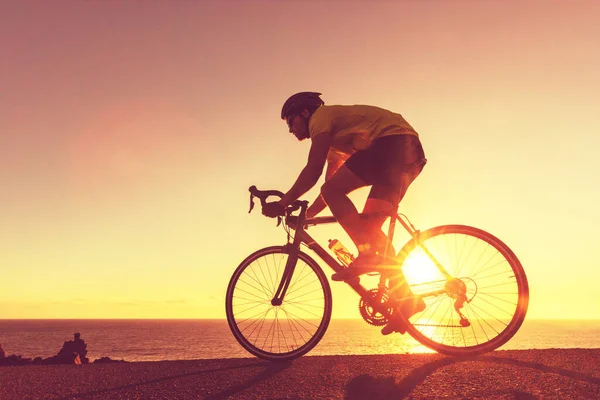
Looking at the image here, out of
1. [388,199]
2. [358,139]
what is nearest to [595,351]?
[388,199]

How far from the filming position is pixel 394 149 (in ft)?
15.2

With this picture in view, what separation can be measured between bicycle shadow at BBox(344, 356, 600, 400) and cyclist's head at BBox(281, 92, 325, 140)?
8.82ft

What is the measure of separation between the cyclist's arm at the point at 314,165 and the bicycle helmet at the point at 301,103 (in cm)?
57

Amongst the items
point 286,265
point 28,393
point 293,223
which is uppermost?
point 293,223

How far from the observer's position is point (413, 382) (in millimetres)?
3607

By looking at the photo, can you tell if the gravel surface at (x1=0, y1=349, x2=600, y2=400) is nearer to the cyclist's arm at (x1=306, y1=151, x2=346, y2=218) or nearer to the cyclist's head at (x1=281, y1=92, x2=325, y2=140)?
the cyclist's arm at (x1=306, y1=151, x2=346, y2=218)

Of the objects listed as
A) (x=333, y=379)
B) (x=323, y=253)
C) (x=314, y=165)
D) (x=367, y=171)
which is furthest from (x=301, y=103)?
(x=333, y=379)

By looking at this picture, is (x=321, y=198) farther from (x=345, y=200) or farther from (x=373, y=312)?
(x=373, y=312)

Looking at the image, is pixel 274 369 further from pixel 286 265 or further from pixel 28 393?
pixel 28 393

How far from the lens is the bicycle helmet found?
16.4 feet

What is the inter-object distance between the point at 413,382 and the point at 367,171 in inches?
84.5

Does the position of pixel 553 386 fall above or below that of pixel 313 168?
below

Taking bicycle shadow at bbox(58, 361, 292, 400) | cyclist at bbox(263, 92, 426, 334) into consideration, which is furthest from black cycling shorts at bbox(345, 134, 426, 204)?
bicycle shadow at bbox(58, 361, 292, 400)

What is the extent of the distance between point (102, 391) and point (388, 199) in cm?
318
